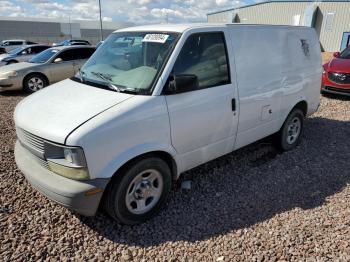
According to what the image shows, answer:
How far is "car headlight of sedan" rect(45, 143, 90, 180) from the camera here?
2.59 metres

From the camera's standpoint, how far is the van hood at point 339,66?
27.2 feet

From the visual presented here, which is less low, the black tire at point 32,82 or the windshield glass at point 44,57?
the windshield glass at point 44,57

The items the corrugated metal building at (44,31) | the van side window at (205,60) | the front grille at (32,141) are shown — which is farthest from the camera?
the corrugated metal building at (44,31)

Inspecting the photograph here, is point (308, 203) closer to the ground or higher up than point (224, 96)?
closer to the ground

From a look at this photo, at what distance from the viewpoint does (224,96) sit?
3.58m

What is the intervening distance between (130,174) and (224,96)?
146 cm

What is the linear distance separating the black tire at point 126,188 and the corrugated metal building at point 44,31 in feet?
201

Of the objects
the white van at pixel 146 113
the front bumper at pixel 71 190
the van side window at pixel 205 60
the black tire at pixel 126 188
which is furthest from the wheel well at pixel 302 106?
the front bumper at pixel 71 190

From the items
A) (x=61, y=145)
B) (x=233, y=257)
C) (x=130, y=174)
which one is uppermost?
(x=61, y=145)

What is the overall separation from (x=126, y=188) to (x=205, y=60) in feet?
5.45

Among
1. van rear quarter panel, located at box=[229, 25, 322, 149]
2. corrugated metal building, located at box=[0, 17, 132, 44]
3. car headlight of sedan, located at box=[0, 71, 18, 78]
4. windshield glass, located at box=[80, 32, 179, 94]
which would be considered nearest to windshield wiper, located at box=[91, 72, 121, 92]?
windshield glass, located at box=[80, 32, 179, 94]

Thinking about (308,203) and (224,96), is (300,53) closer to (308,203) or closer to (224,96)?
(224,96)

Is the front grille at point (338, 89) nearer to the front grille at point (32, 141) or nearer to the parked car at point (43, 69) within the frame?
the parked car at point (43, 69)

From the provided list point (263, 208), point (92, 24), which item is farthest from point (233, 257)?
point (92, 24)
